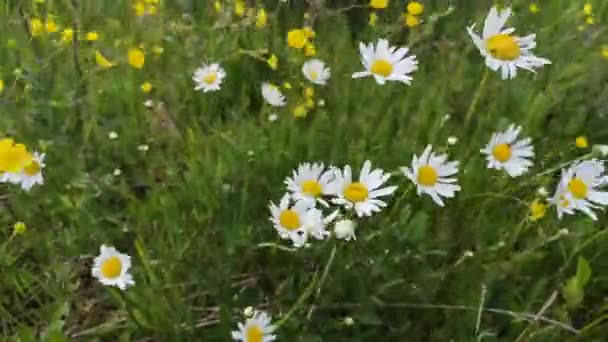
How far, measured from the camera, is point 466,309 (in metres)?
1.28

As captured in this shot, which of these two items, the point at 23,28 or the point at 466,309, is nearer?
the point at 466,309

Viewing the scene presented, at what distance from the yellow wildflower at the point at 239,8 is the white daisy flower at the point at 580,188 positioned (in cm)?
89

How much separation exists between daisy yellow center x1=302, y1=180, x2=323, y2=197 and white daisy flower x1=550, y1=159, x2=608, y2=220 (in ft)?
1.19

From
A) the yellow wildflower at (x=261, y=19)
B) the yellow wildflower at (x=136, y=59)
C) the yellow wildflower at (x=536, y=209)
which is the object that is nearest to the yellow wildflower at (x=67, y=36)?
the yellow wildflower at (x=136, y=59)

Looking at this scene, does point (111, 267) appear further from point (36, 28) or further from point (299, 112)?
point (36, 28)

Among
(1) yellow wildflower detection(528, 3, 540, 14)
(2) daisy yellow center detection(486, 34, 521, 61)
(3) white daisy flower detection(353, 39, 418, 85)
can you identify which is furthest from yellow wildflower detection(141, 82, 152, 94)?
(1) yellow wildflower detection(528, 3, 540, 14)

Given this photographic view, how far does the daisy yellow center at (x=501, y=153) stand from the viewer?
133 centimetres

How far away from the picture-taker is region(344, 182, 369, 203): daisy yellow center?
1.17 metres

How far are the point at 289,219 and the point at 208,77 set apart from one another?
0.53 meters

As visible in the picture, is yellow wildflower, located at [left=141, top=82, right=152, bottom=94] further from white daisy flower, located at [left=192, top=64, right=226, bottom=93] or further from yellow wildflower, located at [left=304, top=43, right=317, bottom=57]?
yellow wildflower, located at [left=304, top=43, right=317, bottom=57]

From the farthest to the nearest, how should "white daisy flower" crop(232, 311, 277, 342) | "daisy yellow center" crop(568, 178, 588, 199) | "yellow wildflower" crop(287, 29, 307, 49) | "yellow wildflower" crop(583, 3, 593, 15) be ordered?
"yellow wildflower" crop(583, 3, 593, 15) < "yellow wildflower" crop(287, 29, 307, 49) < "daisy yellow center" crop(568, 178, 588, 199) < "white daisy flower" crop(232, 311, 277, 342)

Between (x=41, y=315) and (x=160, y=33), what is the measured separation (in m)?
0.71

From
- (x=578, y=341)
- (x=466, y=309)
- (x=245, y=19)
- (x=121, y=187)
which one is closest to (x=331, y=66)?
(x=245, y=19)

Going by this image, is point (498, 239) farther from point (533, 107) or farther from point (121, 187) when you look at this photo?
point (121, 187)
